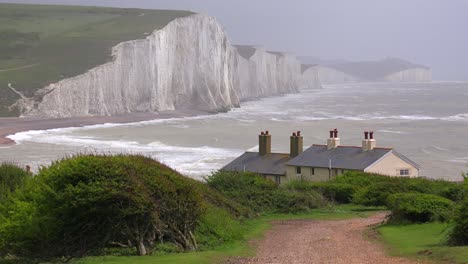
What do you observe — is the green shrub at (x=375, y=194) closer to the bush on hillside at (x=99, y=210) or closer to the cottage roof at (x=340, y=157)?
the cottage roof at (x=340, y=157)

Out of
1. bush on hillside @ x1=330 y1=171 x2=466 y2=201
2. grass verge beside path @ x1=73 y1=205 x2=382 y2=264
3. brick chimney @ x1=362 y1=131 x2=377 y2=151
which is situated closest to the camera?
grass verge beside path @ x1=73 y1=205 x2=382 y2=264

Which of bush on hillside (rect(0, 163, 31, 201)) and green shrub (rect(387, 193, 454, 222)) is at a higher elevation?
bush on hillside (rect(0, 163, 31, 201))

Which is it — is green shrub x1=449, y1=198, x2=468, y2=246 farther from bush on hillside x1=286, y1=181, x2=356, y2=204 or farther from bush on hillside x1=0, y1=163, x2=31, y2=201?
bush on hillside x1=286, y1=181, x2=356, y2=204

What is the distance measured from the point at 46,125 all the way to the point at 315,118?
30.7m

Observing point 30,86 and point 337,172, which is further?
point 30,86

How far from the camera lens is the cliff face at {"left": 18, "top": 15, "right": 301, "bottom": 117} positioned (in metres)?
94.9

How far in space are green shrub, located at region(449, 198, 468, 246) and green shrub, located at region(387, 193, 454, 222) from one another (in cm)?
430

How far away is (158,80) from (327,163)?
7559cm

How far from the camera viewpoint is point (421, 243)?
63.7 ft

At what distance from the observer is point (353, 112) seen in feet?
379

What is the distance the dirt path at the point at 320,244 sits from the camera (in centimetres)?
1769

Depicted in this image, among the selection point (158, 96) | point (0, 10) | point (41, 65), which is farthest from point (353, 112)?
point (0, 10)

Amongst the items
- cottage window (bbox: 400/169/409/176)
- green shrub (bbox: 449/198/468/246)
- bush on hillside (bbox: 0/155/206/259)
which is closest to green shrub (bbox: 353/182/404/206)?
cottage window (bbox: 400/169/409/176)

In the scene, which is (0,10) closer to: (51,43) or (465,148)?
(51,43)
